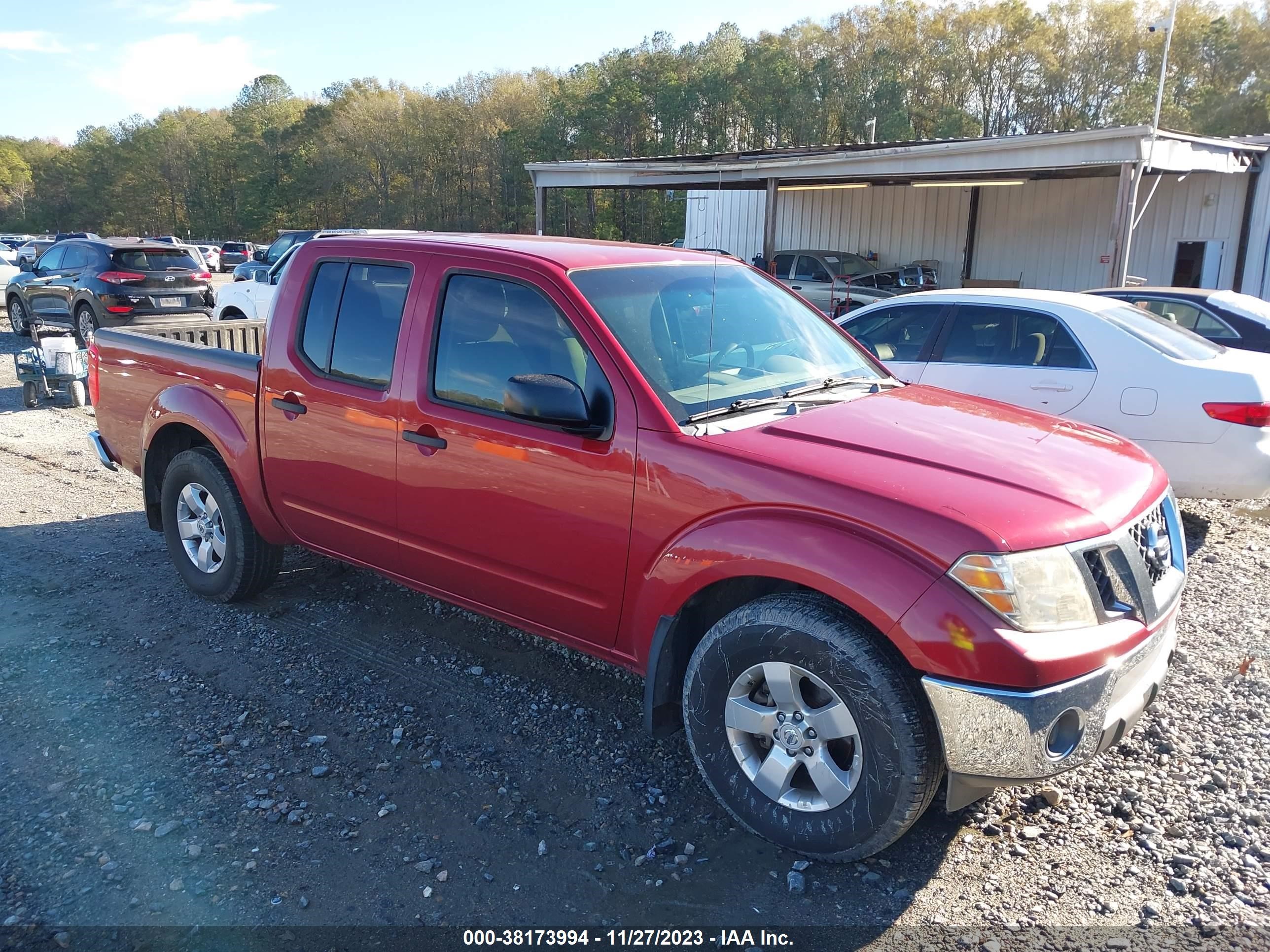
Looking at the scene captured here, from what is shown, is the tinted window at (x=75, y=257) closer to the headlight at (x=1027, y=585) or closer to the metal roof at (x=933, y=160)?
the metal roof at (x=933, y=160)

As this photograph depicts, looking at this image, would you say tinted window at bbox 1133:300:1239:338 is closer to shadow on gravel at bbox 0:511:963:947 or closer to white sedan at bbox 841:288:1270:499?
white sedan at bbox 841:288:1270:499

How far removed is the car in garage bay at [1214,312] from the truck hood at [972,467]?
6.39 meters

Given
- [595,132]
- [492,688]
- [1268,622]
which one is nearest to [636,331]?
[492,688]

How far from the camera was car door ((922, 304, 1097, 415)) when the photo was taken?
638 cm

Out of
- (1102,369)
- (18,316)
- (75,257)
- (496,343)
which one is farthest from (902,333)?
(18,316)

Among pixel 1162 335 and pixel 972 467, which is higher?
pixel 1162 335

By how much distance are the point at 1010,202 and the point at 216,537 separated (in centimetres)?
2085

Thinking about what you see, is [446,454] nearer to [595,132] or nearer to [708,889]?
[708,889]

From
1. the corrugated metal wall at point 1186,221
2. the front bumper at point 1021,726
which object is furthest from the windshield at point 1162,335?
the corrugated metal wall at point 1186,221

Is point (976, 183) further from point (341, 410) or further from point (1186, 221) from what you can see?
point (341, 410)

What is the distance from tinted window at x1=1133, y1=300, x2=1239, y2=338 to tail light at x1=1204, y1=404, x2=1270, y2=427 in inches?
142

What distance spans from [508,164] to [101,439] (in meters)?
53.1

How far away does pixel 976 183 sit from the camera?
784 inches

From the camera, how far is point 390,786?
3404mm
